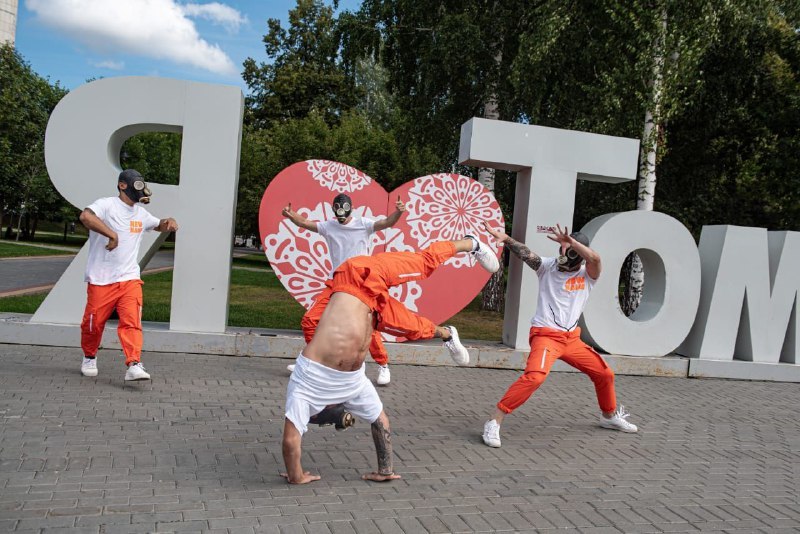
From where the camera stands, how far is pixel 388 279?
4.19 metres

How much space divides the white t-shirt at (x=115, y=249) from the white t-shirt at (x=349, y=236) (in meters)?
1.91

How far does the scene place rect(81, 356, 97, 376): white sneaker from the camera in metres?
6.68

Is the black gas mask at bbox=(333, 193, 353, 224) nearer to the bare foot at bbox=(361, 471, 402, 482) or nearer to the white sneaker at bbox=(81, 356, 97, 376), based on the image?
the white sneaker at bbox=(81, 356, 97, 376)

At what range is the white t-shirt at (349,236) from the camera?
6.87m

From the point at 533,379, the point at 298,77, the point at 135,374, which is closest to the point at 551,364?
the point at 533,379

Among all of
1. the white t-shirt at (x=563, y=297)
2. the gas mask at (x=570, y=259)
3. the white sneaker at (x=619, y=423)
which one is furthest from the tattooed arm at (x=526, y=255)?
the white sneaker at (x=619, y=423)

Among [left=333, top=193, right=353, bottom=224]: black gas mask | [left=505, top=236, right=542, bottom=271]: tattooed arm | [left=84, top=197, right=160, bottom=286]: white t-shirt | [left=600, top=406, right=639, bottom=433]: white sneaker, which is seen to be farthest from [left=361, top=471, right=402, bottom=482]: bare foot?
[left=84, top=197, right=160, bottom=286]: white t-shirt

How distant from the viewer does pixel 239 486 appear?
4.20 metres

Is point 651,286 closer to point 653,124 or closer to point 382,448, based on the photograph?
point 653,124

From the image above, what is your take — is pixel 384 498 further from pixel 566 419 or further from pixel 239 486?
pixel 566 419

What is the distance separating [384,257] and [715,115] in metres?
14.7

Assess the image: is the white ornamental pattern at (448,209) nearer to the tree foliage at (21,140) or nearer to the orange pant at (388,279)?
the orange pant at (388,279)

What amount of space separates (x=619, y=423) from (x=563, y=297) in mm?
1366

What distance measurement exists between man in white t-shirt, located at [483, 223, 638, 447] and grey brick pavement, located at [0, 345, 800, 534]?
1.44ft
